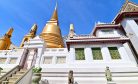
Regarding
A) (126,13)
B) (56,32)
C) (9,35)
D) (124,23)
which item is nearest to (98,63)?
(124,23)

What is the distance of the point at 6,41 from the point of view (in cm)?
2673

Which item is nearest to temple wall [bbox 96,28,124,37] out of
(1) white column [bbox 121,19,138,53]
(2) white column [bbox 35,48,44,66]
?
(1) white column [bbox 121,19,138,53]

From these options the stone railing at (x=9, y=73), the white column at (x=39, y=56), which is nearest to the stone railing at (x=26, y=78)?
the stone railing at (x=9, y=73)

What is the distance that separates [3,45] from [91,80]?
18819 millimetres

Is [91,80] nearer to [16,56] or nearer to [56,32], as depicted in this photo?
[16,56]

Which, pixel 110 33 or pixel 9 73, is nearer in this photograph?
pixel 9 73

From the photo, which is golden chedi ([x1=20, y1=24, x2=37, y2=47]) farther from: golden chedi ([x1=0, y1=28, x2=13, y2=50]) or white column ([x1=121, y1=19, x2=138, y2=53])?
white column ([x1=121, y1=19, x2=138, y2=53])

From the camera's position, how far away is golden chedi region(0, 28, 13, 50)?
25517 mm

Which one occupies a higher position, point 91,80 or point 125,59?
point 125,59

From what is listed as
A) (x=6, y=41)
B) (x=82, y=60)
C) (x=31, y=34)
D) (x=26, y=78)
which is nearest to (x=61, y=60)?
(x=82, y=60)

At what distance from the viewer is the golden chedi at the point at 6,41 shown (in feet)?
83.7

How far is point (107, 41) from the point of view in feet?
50.9

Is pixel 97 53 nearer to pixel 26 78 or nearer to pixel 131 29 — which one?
pixel 131 29

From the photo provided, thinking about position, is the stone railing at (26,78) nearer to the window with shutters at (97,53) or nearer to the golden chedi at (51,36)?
the window with shutters at (97,53)
